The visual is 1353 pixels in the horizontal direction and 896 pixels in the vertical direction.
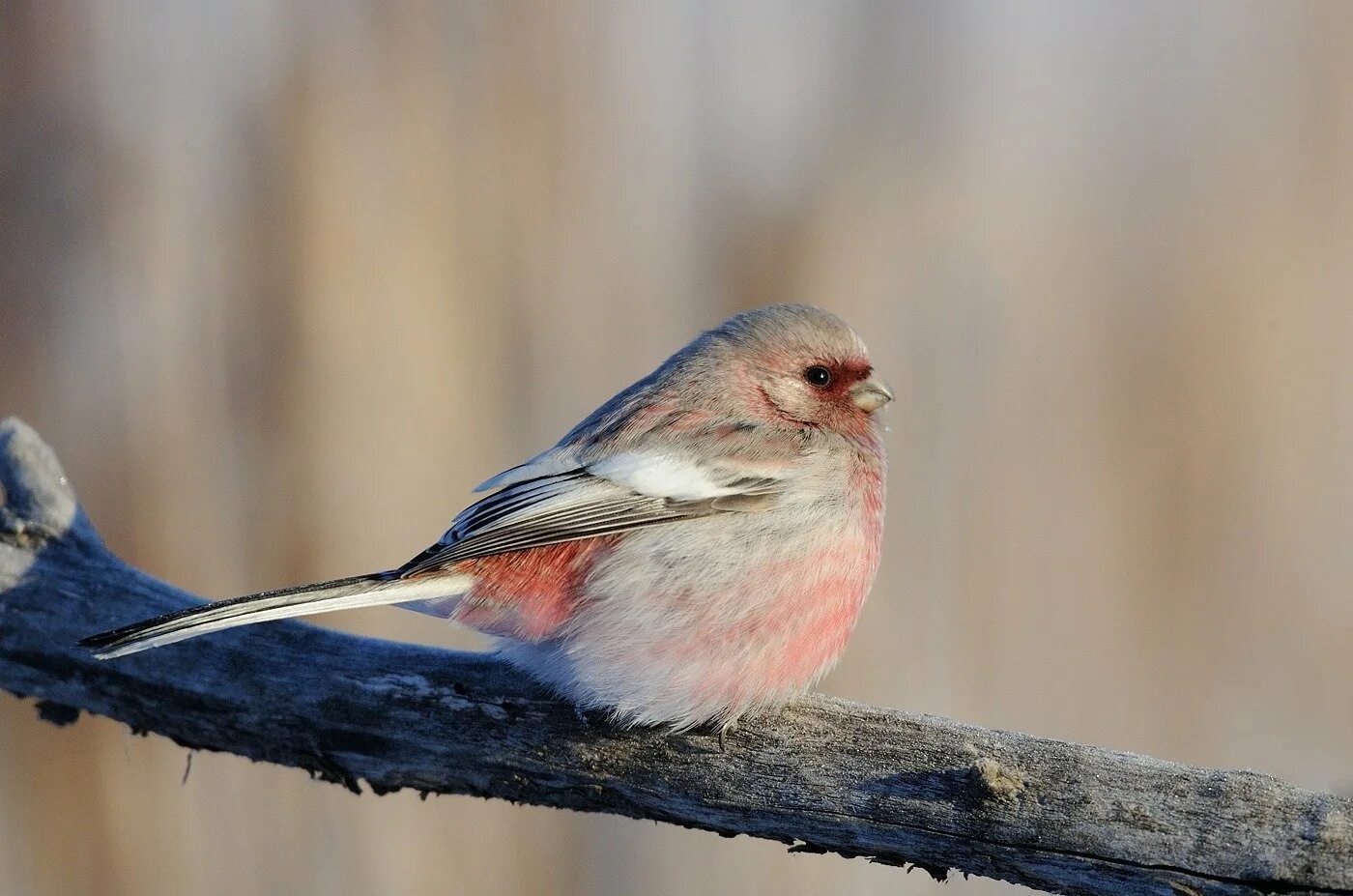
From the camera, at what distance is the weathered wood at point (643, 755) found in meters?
2.41

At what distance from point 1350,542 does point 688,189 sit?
3460 millimetres

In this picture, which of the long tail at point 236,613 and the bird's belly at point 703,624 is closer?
the long tail at point 236,613

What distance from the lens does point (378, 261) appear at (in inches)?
198

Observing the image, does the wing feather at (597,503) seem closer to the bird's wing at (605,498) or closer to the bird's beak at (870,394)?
the bird's wing at (605,498)

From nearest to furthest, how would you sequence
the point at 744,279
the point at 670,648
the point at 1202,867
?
the point at 1202,867 → the point at 670,648 → the point at 744,279

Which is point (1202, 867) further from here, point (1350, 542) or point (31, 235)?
point (31, 235)

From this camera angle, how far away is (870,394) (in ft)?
11.3

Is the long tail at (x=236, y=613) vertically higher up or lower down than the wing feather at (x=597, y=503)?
lower down

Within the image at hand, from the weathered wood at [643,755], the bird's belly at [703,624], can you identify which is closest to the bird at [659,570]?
the bird's belly at [703,624]

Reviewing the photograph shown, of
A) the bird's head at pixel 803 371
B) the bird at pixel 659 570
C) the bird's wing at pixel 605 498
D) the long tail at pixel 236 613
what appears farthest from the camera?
the bird's head at pixel 803 371

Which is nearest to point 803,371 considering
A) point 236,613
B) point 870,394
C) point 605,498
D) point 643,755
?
point 870,394

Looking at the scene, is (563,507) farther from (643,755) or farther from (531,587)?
(643,755)

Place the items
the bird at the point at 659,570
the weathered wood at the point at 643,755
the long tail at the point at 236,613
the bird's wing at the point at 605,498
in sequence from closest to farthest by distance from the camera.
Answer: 1. the weathered wood at the point at 643,755
2. the long tail at the point at 236,613
3. the bird at the point at 659,570
4. the bird's wing at the point at 605,498

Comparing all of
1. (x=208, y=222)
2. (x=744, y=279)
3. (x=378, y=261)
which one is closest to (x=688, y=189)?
(x=744, y=279)
